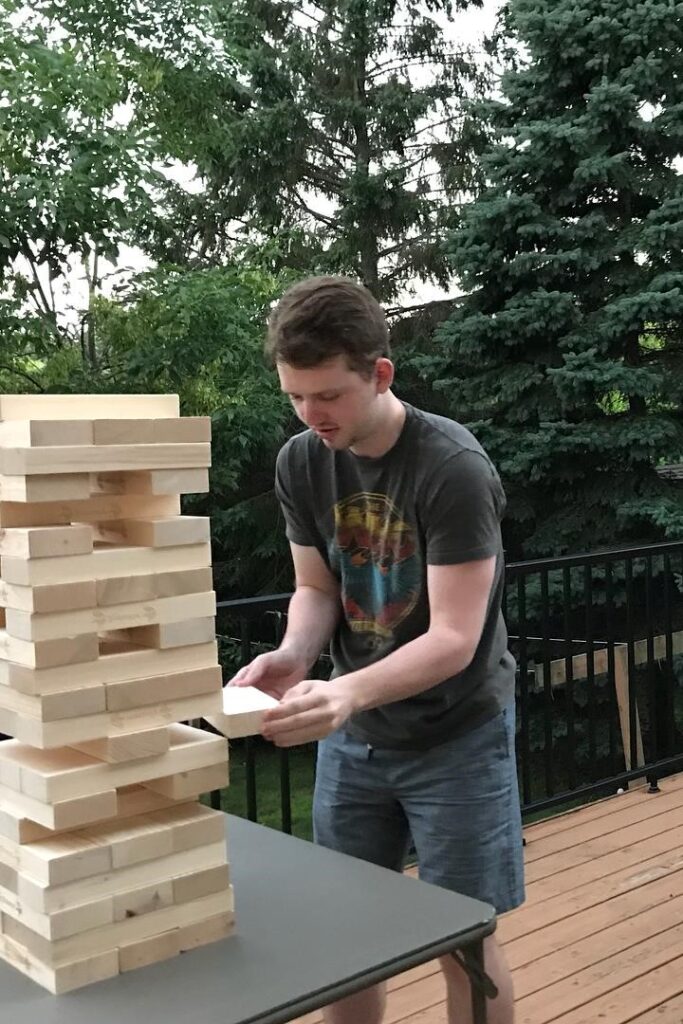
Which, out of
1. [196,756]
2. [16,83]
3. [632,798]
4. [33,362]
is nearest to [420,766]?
[196,756]

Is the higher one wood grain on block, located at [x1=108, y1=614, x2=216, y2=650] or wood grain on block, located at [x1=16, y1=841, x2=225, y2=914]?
wood grain on block, located at [x1=108, y1=614, x2=216, y2=650]

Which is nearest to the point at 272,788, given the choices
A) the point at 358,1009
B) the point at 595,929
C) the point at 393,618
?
the point at 595,929

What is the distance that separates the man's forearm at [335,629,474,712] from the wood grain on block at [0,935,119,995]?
441 millimetres

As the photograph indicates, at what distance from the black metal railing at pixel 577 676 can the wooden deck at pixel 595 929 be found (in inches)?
7.7

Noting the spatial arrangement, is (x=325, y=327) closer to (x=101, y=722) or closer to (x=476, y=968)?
(x=101, y=722)

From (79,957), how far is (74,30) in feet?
29.9

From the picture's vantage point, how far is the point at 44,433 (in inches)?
47.6

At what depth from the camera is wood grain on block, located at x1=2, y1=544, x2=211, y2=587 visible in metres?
1.22

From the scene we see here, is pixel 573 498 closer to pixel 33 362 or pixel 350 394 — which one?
pixel 33 362

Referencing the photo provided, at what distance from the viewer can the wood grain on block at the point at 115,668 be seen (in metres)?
1.22

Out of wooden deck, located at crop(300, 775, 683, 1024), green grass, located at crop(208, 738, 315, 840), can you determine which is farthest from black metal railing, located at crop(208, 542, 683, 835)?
wooden deck, located at crop(300, 775, 683, 1024)

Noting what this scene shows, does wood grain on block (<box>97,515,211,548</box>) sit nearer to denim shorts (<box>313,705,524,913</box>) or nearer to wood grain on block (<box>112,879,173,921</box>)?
wood grain on block (<box>112,879,173,921</box>)

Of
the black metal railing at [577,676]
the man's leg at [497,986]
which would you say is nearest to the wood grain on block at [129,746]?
the man's leg at [497,986]

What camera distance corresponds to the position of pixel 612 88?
7.96m
